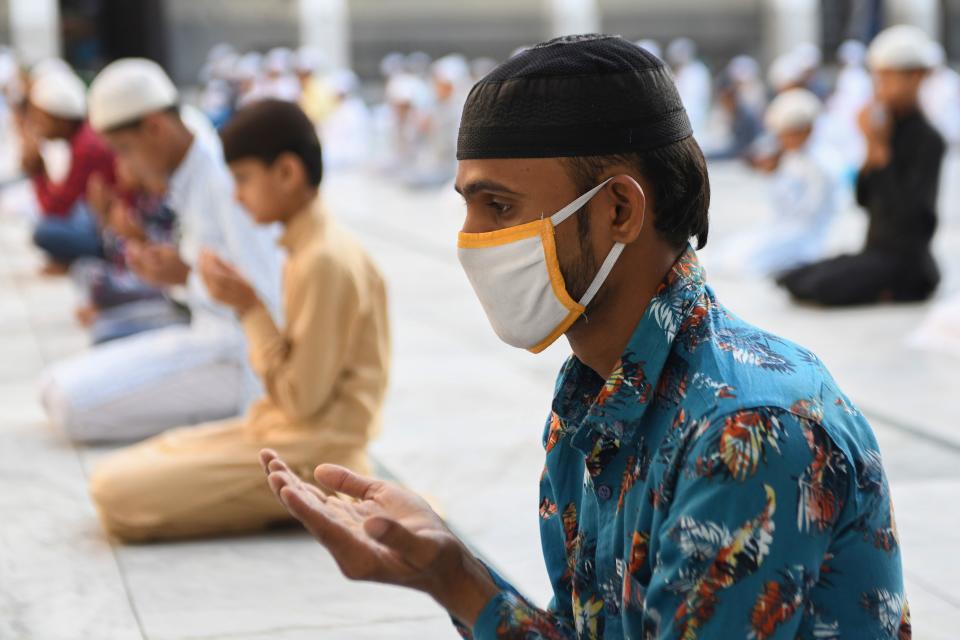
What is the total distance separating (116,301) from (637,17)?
24342 mm

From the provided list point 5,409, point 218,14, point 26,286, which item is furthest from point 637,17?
point 5,409

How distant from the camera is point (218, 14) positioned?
28156mm

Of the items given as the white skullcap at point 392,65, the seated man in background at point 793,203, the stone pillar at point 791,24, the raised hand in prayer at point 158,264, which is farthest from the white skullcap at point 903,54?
the stone pillar at point 791,24

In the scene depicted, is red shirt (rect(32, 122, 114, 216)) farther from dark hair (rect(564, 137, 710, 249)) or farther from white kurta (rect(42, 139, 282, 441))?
dark hair (rect(564, 137, 710, 249))

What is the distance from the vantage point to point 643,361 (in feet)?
5.14

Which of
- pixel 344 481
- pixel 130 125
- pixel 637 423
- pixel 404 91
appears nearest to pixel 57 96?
pixel 130 125

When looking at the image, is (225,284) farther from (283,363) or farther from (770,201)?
(770,201)

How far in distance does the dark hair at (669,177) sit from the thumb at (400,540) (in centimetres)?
45

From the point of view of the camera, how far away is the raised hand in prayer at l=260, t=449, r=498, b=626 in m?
1.53

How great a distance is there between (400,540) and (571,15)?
90.7 feet

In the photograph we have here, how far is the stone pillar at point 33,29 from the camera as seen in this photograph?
→ 26.7 metres

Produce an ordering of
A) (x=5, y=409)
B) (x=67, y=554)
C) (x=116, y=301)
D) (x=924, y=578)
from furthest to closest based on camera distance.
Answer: (x=116, y=301)
(x=5, y=409)
(x=67, y=554)
(x=924, y=578)

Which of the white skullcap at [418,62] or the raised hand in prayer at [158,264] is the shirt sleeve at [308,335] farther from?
the white skullcap at [418,62]

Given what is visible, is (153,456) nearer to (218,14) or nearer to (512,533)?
(512,533)
